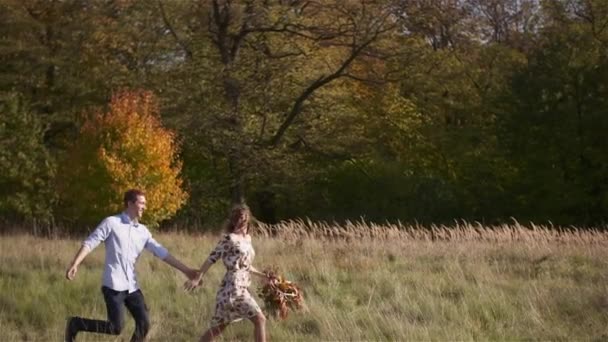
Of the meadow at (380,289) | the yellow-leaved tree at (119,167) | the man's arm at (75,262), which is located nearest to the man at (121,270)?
the man's arm at (75,262)

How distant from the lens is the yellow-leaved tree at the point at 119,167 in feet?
78.1

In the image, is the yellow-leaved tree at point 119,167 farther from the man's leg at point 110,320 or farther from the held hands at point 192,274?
the held hands at point 192,274

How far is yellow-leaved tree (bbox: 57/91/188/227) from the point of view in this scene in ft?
78.1

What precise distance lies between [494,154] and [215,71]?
36.4ft

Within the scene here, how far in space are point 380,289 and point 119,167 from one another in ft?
41.0

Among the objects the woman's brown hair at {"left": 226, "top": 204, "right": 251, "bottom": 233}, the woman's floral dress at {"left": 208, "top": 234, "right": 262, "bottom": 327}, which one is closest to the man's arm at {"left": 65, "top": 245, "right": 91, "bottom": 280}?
the woman's floral dress at {"left": 208, "top": 234, "right": 262, "bottom": 327}

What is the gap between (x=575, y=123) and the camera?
33.6m

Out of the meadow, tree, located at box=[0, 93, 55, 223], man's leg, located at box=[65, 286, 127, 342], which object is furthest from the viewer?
tree, located at box=[0, 93, 55, 223]

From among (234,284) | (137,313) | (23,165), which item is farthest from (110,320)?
(23,165)

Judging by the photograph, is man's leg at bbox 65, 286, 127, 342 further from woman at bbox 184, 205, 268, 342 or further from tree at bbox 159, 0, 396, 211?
tree at bbox 159, 0, 396, 211

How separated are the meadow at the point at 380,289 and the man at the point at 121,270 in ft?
4.57

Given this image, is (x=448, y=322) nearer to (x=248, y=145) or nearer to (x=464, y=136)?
(x=248, y=145)

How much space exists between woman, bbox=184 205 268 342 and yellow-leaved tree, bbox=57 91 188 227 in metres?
15.3

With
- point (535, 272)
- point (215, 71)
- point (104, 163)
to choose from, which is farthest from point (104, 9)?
point (535, 272)
